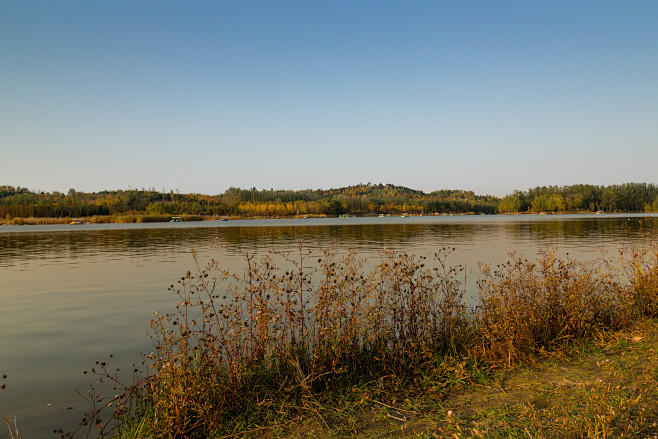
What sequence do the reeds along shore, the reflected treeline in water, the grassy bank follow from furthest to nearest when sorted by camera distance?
the grassy bank
the reflected treeline in water
the reeds along shore

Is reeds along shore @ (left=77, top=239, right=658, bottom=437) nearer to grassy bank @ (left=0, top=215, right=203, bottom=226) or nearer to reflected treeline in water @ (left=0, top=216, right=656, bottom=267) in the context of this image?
reflected treeline in water @ (left=0, top=216, right=656, bottom=267)

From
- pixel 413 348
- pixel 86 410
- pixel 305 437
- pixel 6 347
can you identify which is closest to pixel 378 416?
pixel 305 437

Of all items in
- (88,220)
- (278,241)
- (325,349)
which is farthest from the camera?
(88,220)


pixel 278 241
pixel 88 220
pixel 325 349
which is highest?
pixel 88 220

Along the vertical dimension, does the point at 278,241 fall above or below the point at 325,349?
below

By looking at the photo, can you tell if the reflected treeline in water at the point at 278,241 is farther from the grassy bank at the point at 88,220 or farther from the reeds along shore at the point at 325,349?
the grassy bank at the point at 88,220

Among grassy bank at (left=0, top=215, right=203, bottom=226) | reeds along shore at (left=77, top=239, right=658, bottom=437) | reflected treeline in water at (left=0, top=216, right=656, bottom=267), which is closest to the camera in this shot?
reeds along shore at (left=77, top=239, right=658, bottom=437)

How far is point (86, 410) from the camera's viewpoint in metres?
6.72

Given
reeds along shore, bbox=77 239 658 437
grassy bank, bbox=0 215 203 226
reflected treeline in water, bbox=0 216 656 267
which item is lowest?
reflected treeline in water, bbox=0 216 656 267

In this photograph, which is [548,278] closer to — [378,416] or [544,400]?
[544,400]

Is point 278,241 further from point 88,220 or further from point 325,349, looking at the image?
point 88,220

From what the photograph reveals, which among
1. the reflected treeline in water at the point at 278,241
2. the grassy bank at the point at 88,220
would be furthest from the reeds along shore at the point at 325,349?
the grassy bank at the point at 88,220

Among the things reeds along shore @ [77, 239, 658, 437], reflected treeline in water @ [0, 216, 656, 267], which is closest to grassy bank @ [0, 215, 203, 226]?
reflected treeline in water @ [0, 216, 656, 267]

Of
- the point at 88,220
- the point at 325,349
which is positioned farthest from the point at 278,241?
the point at 88,220
